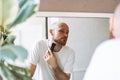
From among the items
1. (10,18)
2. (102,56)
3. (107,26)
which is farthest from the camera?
(107,26)

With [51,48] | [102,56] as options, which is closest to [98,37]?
[51,48]

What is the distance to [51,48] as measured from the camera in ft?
5.11

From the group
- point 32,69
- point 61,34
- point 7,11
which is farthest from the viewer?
point 61,34

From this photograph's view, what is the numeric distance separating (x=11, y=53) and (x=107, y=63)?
55 centimetres

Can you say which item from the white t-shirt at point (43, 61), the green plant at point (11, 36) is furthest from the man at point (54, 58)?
the green plant at point (11, 36)

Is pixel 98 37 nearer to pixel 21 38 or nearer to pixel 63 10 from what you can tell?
pixel 63 10

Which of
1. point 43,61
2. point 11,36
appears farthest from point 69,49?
point 11,36

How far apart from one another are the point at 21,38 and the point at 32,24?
0.37 ft

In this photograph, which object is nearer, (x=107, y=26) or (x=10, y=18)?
(x=10, y=18)

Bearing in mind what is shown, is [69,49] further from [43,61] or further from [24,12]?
[24,12]

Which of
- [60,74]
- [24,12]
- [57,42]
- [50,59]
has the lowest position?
[60,74]

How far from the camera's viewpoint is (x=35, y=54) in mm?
1512

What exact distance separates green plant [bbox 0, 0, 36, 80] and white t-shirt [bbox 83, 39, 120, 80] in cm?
43

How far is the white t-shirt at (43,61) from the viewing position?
1512 millimetres
